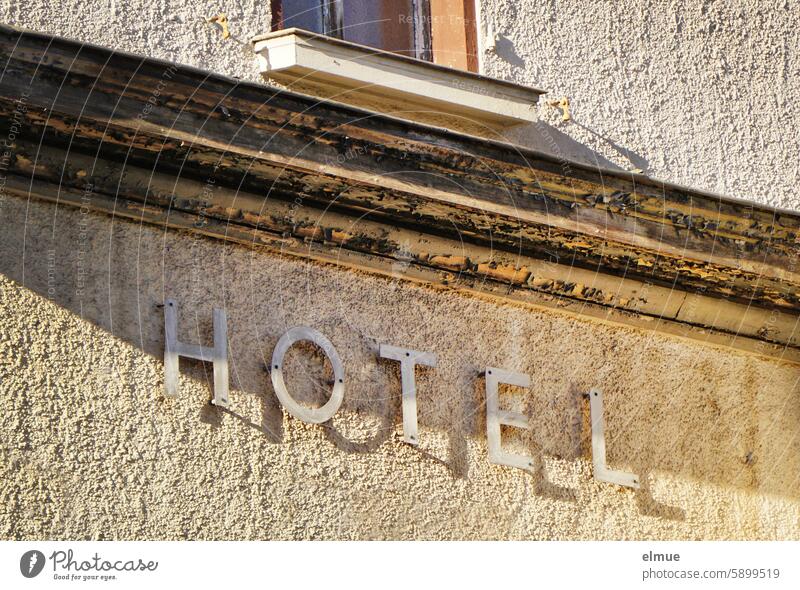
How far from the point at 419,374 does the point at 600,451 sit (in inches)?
23.4

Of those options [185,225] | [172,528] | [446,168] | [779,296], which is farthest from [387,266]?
[779,296]

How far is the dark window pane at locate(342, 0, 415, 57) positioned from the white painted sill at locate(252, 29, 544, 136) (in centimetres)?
20

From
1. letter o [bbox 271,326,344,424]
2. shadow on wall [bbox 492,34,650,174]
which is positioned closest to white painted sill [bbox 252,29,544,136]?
shadow on wall [bbox 492,34,650,174]

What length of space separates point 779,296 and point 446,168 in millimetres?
1228

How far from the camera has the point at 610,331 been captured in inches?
172

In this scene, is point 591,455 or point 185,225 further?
point 591,455

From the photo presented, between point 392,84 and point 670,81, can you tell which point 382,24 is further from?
point 670,81

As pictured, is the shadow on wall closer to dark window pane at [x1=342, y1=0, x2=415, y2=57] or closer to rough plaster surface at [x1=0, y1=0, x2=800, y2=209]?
rough plaster surface at [x1=0, y1=0, x2=800, y2=209]

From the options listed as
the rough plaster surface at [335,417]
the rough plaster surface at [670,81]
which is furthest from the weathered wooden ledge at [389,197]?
the rough plaster surface at [670,81]

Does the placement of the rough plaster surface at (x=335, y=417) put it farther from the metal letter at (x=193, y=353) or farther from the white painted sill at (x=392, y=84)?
the white painted sill at (x=392, y=84)

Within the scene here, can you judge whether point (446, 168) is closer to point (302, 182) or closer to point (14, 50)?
point (302, 182)

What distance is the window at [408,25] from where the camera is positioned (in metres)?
4.27

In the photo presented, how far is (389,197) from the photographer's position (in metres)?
3.91

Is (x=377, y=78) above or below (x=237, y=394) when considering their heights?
above
